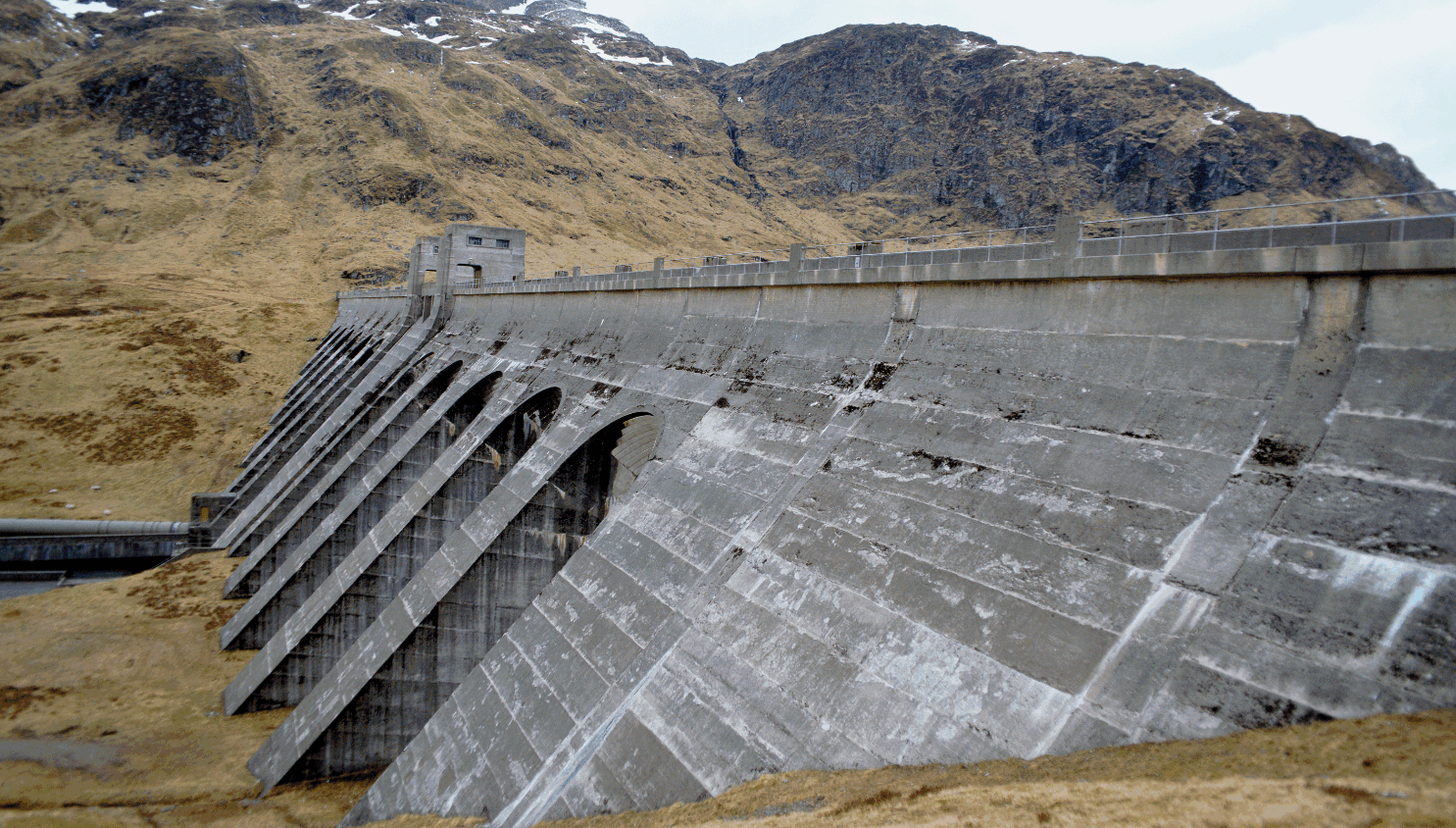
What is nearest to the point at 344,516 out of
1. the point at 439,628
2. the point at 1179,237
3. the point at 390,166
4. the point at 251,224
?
the point at 439,628

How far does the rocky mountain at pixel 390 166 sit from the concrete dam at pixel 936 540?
2522 centimetres

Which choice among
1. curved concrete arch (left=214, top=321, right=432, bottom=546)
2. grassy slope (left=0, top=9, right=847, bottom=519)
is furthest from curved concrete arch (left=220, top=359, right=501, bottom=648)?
grassy slope (left=0, top=9, right=847, bottom=519)

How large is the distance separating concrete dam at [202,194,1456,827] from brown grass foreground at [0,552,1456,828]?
0.38 meters

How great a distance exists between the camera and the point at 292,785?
41.8 feet

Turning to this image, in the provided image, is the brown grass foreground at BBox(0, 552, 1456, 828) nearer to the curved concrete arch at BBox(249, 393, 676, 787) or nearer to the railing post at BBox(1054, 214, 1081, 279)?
the curved concrete arch at BBox(249, 393, 676, 787)

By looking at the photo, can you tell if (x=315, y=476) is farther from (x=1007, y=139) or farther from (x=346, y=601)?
(x=1007, y=139)

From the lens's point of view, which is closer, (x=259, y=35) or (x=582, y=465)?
(x=582, y=465)

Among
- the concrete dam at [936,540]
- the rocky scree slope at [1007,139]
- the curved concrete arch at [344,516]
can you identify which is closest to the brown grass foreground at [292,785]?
the concrete dam at [936,540]

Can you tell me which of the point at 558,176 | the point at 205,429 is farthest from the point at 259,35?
the point at 205,429

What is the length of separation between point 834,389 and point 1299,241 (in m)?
6.46

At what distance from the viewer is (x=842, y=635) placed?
8.48 meters

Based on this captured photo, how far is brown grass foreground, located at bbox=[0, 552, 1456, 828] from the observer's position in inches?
175

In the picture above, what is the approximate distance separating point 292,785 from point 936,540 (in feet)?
39.9

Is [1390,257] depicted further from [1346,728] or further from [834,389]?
[834,389]
